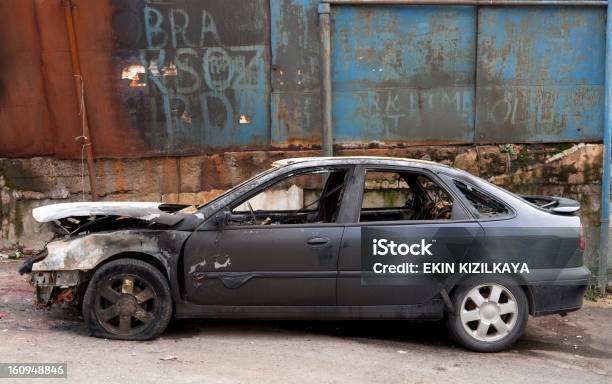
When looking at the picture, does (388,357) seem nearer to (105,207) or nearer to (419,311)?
(419,311)

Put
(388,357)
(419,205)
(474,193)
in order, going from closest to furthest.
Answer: (388,357) < (474,193) < (419,205)

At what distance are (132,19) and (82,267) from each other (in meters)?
3.74

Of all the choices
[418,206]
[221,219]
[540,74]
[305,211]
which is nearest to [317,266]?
[221,219]

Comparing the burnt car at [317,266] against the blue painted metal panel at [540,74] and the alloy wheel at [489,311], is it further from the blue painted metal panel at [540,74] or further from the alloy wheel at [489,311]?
the blue painted metal panel at [540,74]

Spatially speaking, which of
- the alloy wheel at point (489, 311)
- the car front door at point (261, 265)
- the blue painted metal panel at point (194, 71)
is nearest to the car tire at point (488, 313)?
the alloy wheel at point (489, 311)

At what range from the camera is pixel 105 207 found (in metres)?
5.15

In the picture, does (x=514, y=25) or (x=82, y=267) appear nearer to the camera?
(x=82, y=267)

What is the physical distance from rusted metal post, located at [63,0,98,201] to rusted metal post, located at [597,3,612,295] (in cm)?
618

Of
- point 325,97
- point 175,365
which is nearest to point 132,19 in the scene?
point 325,97

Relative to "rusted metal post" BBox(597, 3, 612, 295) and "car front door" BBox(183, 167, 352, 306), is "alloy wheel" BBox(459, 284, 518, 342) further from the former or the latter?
"rusted metal post" BBox(597, 3, 612, 295)

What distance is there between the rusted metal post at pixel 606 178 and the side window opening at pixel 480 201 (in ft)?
10.5

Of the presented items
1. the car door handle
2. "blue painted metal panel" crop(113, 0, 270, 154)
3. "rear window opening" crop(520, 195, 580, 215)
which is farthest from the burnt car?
"blue painted metal panel" crop(113, 0, 270, 154)

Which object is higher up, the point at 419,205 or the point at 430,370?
the point at 419,205

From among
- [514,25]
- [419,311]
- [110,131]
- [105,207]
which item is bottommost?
[419,311]
